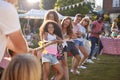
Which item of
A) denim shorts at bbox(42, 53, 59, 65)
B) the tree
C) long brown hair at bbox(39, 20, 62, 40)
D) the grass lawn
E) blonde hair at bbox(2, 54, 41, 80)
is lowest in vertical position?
the tree

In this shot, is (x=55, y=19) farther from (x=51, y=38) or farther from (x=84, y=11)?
(x=84, y=11)

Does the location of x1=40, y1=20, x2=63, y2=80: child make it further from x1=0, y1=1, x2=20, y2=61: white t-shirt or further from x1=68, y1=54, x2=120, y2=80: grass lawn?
x1=0, y1=1, x2=20, y2=61: white t-shirt

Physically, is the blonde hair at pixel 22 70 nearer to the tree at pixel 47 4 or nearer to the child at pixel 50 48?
the child at pixel 50 48

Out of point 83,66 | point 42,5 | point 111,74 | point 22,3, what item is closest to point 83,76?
point 111,74

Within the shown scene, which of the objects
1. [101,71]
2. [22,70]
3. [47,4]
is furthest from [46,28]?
[47,4]

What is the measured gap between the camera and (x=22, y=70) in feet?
7.14

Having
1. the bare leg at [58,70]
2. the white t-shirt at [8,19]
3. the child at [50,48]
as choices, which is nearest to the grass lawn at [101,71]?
the bare leg at [58,70]

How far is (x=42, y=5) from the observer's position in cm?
6100

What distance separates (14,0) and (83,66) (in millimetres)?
8122

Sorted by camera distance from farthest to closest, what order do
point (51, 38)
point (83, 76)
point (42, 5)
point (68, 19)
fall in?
point (42, 5)
point (83, 76)
point (68, 19)
point (51, 38)

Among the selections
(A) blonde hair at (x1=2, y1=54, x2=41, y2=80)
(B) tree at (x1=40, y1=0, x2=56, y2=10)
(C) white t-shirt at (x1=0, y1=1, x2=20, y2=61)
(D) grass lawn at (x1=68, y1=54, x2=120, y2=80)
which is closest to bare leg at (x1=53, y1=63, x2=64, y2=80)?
(D) grass lawn at (x1=68, y1=54, x2=120, y2=80)

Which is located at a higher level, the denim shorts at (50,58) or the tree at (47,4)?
the denim shorts at (50,58)

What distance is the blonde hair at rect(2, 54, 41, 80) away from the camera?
7.11 ft

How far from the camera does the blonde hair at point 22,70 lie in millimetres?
2166
